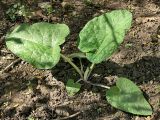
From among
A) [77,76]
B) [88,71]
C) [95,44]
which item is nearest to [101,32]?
[95,44]

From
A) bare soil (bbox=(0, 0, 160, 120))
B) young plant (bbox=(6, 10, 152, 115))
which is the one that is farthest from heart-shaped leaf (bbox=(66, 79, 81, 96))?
young plant (bbox=(6, 10, 152, 115))

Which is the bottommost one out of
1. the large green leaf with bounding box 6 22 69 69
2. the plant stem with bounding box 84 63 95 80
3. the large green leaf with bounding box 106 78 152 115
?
the large green leaf with bounding box 106 78 152 115

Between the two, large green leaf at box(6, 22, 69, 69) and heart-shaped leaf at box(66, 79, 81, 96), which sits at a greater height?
large green leaf at box(6, 22, 69, 69)

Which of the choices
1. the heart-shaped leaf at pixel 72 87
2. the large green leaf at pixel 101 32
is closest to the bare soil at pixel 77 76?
the heart-shaped leaf at pixel 72 87

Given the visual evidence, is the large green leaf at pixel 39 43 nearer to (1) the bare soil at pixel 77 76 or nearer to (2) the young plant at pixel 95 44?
(2) the young plant at pixel 95 44

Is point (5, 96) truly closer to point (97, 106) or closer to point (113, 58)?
point (97, 106)

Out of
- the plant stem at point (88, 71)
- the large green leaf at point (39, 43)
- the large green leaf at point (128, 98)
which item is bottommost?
the large green leaf at point (128, 98)

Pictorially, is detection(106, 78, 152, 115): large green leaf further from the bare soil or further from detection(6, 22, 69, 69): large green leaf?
detection(6, 22, 69, 69): large green leaf
